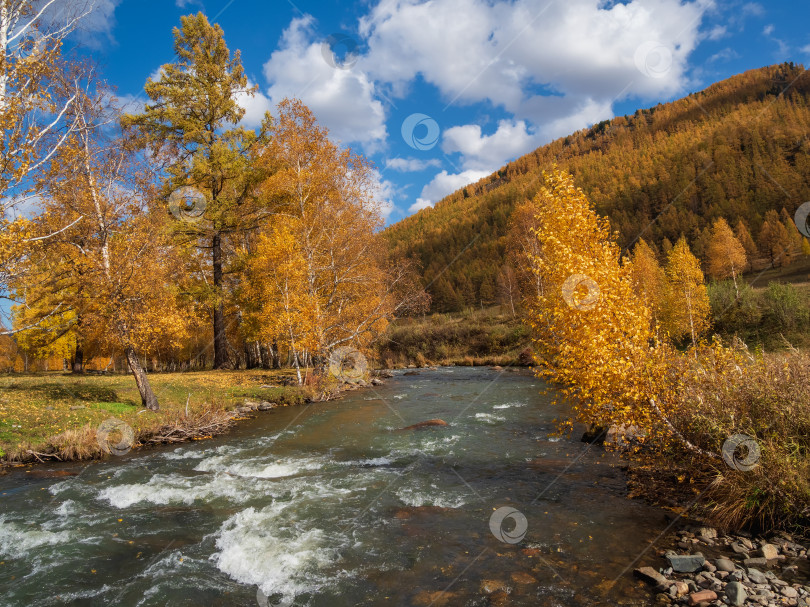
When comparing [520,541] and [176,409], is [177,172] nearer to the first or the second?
[176,409]

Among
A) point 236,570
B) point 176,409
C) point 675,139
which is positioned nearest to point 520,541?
point 236,570

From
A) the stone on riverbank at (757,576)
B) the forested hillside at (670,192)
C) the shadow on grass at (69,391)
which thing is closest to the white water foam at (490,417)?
the stone on riverbank at (757,576)

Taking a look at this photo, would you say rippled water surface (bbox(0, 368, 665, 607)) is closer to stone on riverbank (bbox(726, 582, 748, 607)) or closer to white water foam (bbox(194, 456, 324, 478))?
white water foam (bbox(194, 456, 324, 478))

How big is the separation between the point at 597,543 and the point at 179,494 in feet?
26.8

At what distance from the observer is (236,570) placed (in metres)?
6.32

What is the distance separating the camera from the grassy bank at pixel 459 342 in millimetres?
44062

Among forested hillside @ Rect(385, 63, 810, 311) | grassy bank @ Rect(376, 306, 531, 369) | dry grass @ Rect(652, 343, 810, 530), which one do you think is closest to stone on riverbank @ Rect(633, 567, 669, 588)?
dry grass @ Rect(652, 343, 810, 530)

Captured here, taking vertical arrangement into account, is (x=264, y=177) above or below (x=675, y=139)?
below

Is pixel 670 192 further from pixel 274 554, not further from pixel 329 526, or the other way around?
pixel 274 554

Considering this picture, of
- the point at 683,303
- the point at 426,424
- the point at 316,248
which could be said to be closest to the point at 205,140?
the point at 316,248

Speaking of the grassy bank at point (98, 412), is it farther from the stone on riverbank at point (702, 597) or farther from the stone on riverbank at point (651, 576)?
the stone on riverbank at point (702, 597)

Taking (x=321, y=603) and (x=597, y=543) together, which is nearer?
(x=321, y=603)

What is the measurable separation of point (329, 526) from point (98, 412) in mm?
11392

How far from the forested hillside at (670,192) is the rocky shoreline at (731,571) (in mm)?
61494
